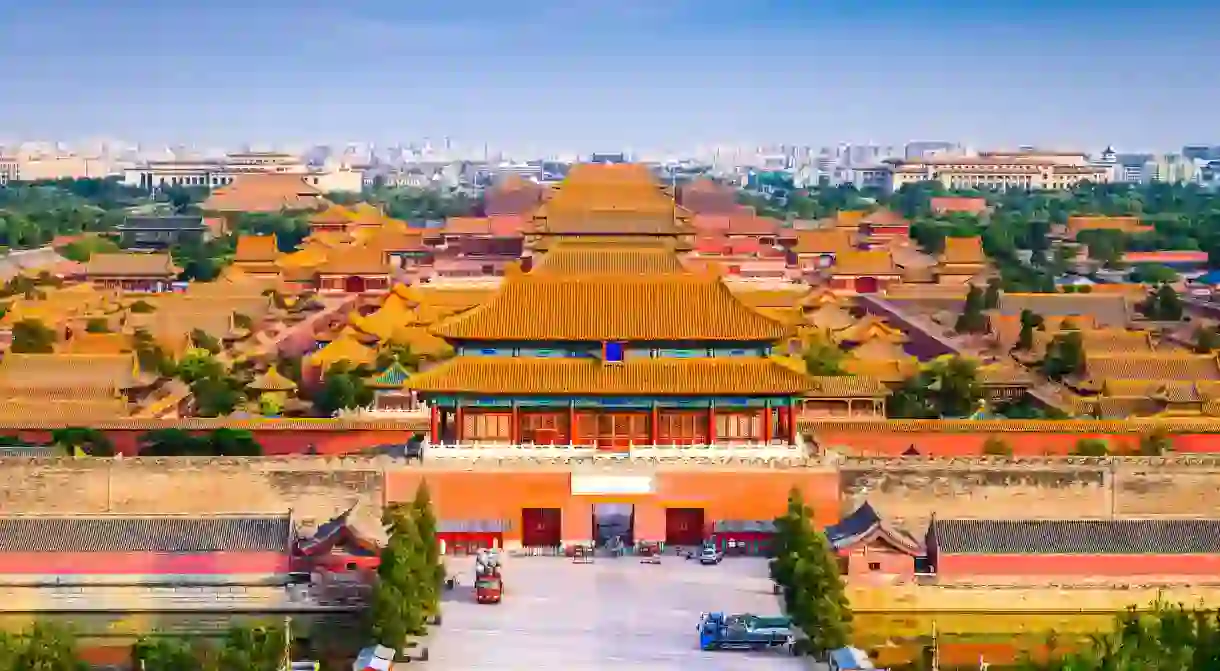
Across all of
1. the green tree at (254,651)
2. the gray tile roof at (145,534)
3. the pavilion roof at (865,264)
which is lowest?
the green tree at (254,651)

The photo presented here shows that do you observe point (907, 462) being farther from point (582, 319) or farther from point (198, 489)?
point (198, 489)

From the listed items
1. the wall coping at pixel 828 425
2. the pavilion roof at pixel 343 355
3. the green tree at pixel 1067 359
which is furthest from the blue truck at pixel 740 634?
the pavilion roof at pixel 343 355

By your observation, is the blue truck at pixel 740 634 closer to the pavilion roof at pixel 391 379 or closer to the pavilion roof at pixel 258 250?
the pavilion roof at pixel 391 379

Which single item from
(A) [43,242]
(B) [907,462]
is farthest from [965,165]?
(B) [907,462]

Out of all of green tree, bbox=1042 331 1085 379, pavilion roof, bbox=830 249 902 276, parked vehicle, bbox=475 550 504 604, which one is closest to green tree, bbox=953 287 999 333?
green tree, bbox=1042 331 1085 379

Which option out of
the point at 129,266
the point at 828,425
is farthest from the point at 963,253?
the point at 828,425

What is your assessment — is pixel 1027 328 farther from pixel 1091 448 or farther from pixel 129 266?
pixel 129 266
